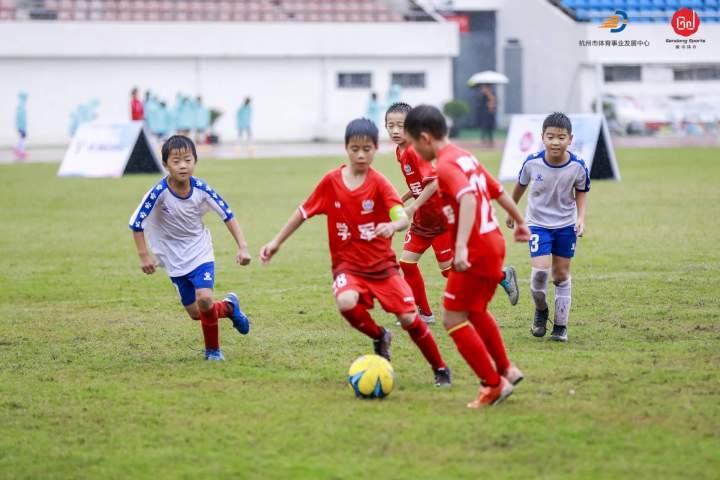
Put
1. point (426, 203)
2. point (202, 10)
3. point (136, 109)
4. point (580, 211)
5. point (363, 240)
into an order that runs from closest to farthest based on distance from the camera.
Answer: point (363, 240)
point (580, 211)
point (426, 203)
point (136, 109)
point (202, 10)

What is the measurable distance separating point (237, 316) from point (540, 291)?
2221 mm

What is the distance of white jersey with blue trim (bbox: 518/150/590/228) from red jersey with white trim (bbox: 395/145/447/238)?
31.7 inches

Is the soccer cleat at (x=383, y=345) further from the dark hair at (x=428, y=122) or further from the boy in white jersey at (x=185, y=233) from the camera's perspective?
the dark hair at (x=428, y=122)

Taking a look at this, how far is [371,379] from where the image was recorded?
612 cm

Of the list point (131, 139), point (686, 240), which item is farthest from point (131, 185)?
point (686, 240)

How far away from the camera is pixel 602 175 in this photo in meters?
22.4

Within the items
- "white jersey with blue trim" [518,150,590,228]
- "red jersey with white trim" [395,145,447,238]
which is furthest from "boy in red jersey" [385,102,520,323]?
"white jersey with blue trim" [518,150,590,228]

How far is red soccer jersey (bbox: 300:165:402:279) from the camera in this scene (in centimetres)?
652

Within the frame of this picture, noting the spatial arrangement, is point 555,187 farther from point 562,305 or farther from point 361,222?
point 361,222

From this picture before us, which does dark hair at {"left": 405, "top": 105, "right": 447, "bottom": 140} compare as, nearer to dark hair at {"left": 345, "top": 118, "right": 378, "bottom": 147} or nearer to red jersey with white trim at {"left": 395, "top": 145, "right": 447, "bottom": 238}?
dark hair at {"left": 345, "top": 118, "right": 378, "bottom": 147}

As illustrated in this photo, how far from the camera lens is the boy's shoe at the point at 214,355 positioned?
7.38 m

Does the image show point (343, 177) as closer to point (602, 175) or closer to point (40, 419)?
point (40, 419)

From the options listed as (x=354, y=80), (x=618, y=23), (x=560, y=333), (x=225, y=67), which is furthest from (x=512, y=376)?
(x=354, y=80)

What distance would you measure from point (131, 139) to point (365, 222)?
834 inches
